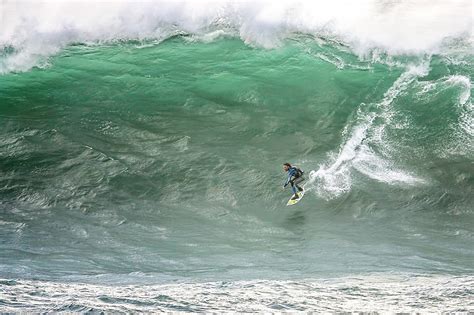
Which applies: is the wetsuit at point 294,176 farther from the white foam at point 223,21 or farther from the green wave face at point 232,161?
the white foam at point 223,21

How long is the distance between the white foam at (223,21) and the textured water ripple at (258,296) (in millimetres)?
11049

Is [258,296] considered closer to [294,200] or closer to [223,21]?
[294,200]

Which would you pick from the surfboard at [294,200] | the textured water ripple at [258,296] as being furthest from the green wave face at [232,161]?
the textured water ripple at [258,296]

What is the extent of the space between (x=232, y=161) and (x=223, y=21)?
665cm

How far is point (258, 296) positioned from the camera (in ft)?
29.0

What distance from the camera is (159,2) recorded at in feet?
70.5

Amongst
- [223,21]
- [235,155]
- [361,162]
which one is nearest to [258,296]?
[361,162]

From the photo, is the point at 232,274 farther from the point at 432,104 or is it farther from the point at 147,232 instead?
the point at 432,104

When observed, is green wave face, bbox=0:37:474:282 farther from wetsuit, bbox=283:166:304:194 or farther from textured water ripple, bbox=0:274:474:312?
textured water ripple, bbox=0:274:474:312

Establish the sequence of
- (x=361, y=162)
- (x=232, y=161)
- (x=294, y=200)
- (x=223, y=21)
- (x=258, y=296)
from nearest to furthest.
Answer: (x=258, y=296), (x=294, y=200), (x=361, y=162), (x=232, y=161), (x=223, y=21)

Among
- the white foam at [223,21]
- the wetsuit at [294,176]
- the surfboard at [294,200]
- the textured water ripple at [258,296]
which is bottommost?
the textured water ripple at [258,296]

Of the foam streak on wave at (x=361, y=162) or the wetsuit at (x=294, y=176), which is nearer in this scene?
the wetsuit at (x=294, y=176)

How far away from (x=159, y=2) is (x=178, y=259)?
460 inches

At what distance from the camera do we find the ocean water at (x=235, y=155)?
409 inches
